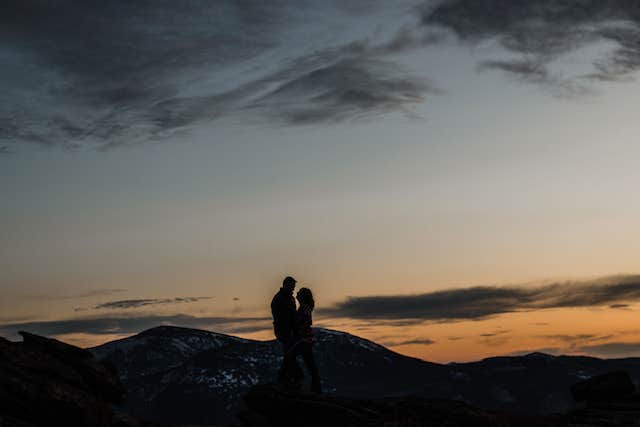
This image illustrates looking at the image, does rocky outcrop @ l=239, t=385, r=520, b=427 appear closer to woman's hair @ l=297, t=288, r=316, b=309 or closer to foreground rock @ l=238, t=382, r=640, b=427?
foreground rock @ l=238, t=382, r=640, b=427

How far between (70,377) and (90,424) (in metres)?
2.84

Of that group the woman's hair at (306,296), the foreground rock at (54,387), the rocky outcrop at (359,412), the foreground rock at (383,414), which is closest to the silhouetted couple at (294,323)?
the woman's hair at (306,296)

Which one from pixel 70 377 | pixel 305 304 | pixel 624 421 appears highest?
pixel 305 304

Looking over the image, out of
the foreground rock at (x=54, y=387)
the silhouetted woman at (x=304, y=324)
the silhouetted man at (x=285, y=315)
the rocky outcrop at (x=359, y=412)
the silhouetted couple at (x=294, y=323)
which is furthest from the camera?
the silhouetted woman at (x=304, y=324)

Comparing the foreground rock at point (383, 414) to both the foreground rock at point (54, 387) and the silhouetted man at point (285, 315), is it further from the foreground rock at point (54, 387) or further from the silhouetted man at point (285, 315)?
the foreground rock at point (54, 387)

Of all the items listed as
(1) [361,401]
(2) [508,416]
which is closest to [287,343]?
→ (1) [361,401]

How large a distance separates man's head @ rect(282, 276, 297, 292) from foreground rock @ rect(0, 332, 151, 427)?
993 centimetres

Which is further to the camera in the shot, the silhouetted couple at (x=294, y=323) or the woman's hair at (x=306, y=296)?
the woman's hair at (x=306, y=296)

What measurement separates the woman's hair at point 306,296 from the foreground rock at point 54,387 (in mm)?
10018

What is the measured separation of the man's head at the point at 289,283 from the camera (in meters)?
35.0

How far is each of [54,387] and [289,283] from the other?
1129 centimetres

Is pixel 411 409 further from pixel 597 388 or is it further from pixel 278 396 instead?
pixel 597 388

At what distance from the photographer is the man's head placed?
115ft

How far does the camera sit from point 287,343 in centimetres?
3694
